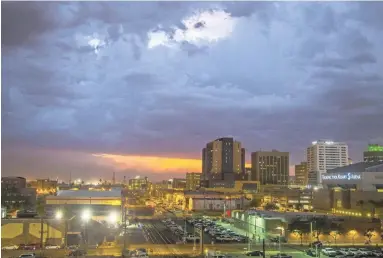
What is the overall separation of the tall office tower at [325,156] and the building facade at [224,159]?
24.0ft

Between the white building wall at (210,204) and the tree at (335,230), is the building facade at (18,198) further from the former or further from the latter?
the tree at (335,230)

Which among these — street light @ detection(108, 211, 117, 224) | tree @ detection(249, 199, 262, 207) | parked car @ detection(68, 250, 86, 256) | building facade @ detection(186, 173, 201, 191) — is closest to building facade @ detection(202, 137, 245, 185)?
building facade @ detection(186, 173, 201, 191)

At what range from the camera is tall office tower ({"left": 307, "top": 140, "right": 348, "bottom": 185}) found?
144 feet

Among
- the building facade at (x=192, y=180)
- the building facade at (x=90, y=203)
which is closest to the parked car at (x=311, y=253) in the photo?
the building facade at (x=90, y=203)

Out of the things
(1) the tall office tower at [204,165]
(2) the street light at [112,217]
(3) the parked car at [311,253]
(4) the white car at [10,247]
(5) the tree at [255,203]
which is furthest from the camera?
→ (1) the tall office tower at [204,165]

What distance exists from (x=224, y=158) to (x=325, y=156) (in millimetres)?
10193

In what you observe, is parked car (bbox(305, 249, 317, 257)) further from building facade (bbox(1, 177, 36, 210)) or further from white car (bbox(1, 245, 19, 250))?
building facade (bbox(1, 177, 36, 210))

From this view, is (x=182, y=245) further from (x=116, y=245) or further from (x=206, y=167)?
(x=206, y=167)

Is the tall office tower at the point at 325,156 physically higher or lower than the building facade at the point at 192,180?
higher

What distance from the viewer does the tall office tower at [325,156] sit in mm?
43906

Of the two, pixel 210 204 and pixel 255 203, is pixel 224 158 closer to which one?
pixel 255 203

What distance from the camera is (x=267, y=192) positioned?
106 ft

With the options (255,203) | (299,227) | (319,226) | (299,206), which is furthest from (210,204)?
(299,227)

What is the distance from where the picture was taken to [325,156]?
148 feet
